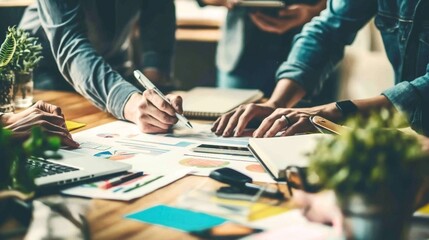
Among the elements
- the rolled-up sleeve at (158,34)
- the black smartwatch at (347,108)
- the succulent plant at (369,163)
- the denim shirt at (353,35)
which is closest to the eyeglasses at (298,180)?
the succulent plant at (369,163)

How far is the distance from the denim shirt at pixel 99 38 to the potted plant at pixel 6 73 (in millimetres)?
167

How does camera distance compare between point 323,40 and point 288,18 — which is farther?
point 288,18

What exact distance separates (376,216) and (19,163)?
0.52 meters

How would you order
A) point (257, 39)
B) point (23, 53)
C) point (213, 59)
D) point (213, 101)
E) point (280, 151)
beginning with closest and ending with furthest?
point (280, 151), point (23, 53), point (213, 101), point (257, 39), point (213, 59)

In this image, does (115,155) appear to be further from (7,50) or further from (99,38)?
(99,38)

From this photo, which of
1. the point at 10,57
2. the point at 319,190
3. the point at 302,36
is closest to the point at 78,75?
the point at 10,57

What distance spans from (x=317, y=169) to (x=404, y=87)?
2.77 ft

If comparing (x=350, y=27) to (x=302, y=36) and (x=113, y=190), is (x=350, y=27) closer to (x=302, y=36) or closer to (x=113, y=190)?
(x=302, y=36)

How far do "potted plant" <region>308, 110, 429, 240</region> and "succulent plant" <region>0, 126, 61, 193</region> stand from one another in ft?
1.25

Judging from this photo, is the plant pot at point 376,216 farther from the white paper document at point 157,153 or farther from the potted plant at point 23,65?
the potted plant at point 23,65

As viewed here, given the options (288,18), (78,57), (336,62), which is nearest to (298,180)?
(78,57)

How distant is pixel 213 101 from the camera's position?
1811 millimetres

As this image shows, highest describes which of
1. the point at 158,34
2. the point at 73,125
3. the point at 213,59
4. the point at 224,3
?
the point at 224,3

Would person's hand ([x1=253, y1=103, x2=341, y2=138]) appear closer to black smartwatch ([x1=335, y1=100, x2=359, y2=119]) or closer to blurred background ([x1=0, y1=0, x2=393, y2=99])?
black smartwatch ([x1=335, y1=100, x2=359, y2=119])
